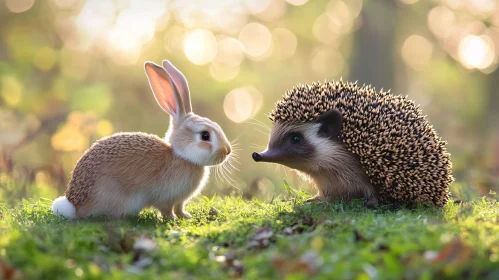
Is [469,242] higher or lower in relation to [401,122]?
lower

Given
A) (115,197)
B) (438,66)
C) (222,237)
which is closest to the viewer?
(222,237)

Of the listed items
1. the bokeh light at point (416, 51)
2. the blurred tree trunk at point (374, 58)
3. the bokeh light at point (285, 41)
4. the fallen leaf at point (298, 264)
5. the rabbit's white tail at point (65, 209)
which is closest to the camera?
the fallen leaf at point (298, 264)

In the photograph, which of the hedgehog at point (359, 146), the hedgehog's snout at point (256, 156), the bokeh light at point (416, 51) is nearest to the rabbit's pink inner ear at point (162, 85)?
the hedgehog's snout at point (256, 156)

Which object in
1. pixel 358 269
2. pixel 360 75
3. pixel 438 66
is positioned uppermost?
pixel 438 66

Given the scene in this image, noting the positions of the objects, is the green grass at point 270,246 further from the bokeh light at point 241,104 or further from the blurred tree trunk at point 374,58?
the bokeh light at point 241,104

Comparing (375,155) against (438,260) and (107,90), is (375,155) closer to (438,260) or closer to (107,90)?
(438,260)

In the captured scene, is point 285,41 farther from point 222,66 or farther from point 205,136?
point 205,136

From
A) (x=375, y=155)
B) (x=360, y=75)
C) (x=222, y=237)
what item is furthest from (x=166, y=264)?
(x=360, y=75)
